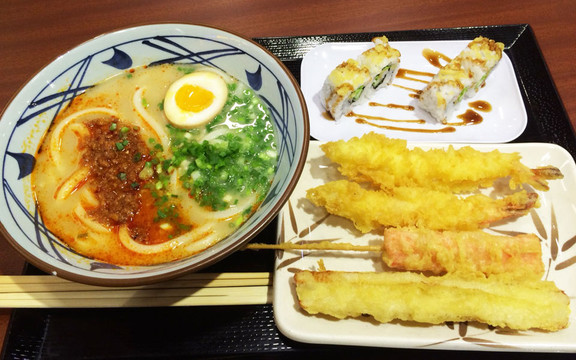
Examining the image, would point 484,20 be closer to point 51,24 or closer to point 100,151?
point 100,151

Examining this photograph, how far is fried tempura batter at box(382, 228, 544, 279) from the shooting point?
192cm

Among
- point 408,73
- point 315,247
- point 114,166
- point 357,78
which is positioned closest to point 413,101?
point 408,73

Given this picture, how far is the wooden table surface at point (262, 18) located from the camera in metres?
3.28

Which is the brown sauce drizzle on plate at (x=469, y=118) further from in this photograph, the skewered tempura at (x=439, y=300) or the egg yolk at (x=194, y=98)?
the egg yolk at (x=194, y=98)

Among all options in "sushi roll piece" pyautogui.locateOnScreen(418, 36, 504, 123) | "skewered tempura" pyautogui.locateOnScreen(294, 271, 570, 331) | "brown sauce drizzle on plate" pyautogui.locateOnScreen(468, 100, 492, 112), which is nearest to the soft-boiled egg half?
"skewered tempura" pyautogui.locateOnScreen(294, 271, 570, 331)

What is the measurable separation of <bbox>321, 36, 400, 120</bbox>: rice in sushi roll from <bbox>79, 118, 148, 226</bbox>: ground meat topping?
1.40 meters

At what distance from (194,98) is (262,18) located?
1538 mm

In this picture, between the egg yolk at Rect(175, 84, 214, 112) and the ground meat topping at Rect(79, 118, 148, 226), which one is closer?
the ground meat topping at Rect(79, 118, 148, 226)

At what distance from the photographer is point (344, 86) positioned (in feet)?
9.00

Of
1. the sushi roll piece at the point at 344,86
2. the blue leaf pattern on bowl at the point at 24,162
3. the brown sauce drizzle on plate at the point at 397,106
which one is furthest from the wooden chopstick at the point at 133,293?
the brown sauce drizzle on plate at the point at 397,106

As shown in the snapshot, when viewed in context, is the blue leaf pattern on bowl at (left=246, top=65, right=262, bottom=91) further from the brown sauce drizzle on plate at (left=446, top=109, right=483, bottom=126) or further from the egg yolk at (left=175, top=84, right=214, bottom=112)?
the brown sauce drizzle on plate at (left=446, top=109, right=483, bottom=126)

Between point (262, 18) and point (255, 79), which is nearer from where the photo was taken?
point (255, 79)

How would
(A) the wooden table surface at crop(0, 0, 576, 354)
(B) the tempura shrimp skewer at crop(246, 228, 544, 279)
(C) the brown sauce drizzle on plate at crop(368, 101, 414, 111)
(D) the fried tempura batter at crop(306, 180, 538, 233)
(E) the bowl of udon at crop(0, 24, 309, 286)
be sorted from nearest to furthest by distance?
(E) the bowl of udon at crop(0, 24, 309, 286) → (B) the tempura shrimp skewer at crop(246, 228, 544, 279) → (D) the fried tempura batter at crop(306, 180, 538, 233) → (C) the brown sauce drizzle on plate at crop(368, 101, 414, 111) → (A) the wooden table surface at crop(0, 0, 576, 354)

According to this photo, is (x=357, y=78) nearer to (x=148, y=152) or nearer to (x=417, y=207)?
(x=417, y=207)
